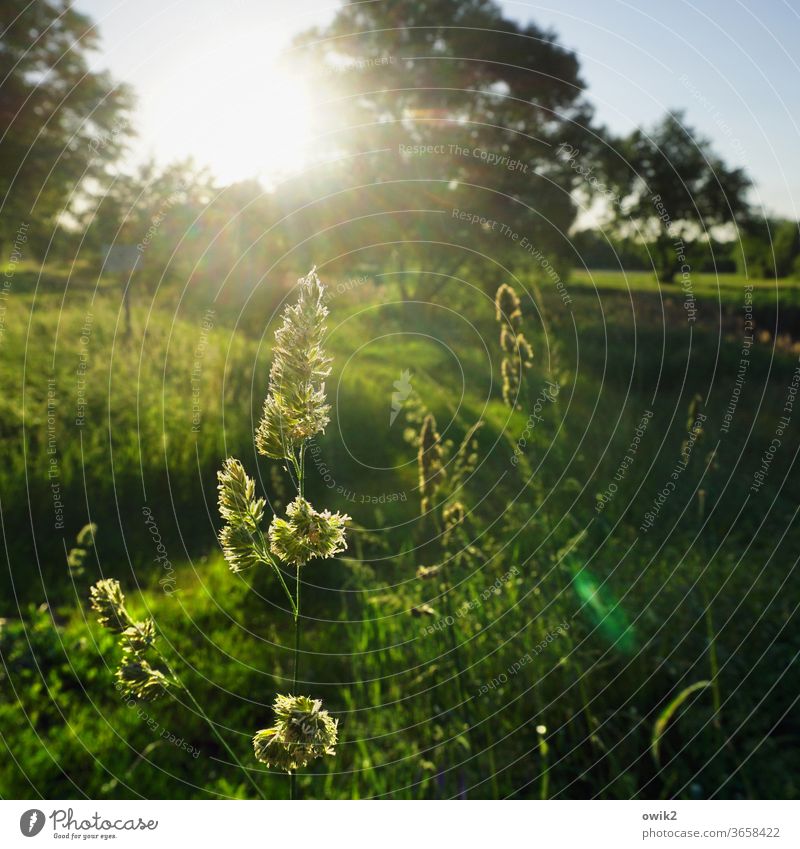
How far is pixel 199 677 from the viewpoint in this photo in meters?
2.94

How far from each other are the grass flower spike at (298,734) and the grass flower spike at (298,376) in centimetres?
38

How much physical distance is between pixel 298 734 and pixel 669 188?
38.4 feet

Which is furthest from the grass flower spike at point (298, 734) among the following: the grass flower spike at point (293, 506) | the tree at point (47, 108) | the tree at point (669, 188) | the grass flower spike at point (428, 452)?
the tree at point (669, 188)

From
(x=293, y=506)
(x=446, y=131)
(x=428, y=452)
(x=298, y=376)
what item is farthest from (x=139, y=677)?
(x=446, y=131)

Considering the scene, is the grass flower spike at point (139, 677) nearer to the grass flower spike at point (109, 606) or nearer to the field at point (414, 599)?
the grass flower spike at point (109, 606)

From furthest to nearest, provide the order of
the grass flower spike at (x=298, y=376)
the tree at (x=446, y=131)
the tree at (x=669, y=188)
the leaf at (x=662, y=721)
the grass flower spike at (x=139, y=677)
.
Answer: the tree at (x=669, y=188), the tree at (x=446, y=131), the leaf at (x=662, y=721), the grass flower spike at (x=139, y=677), the grass flower spike at (x=298, y=376)

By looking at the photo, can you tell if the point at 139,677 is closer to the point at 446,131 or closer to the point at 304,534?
the point at 304,534

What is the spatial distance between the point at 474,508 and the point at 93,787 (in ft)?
7.48

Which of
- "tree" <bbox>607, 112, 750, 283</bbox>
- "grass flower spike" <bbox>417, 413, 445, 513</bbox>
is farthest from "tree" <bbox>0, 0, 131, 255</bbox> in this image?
"tree" <bbox>607, 112, 750, 283</bbox>

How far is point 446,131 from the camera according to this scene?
23.3ft

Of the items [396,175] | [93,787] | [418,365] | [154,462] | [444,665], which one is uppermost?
[396,175]

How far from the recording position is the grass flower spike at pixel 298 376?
955mm

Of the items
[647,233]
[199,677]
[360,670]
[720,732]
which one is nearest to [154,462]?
[199,677]

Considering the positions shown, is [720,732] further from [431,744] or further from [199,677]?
[199,677]
